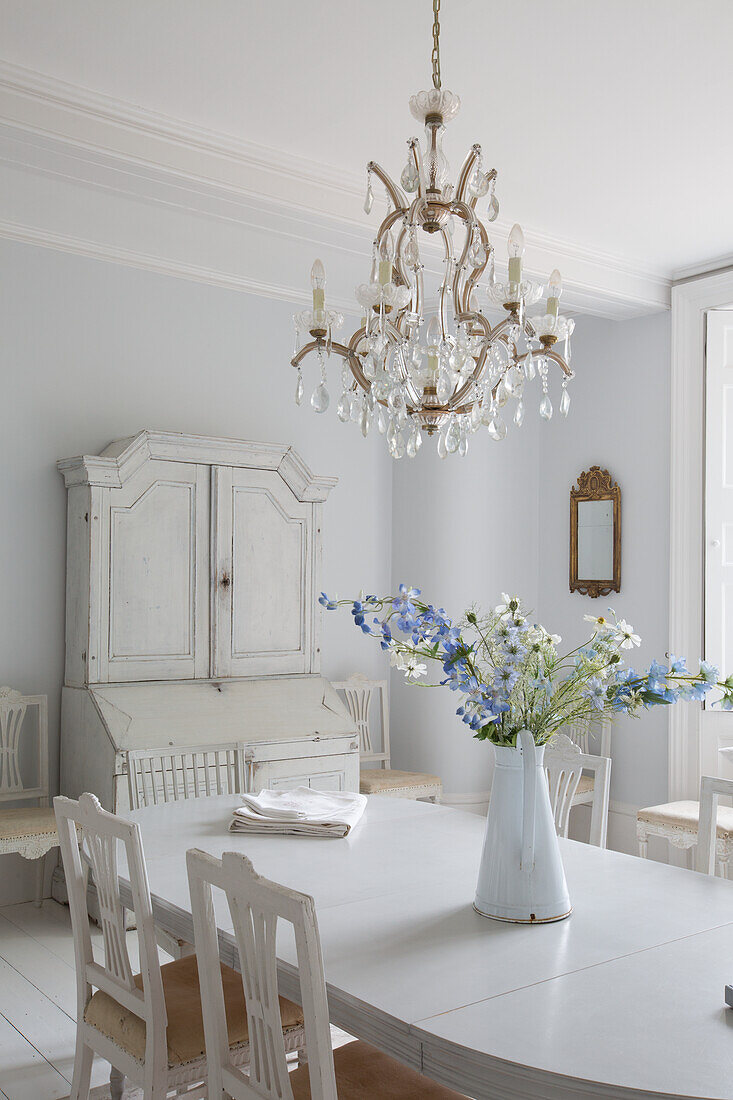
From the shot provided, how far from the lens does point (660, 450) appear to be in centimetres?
496

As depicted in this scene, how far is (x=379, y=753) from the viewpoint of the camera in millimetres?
5328

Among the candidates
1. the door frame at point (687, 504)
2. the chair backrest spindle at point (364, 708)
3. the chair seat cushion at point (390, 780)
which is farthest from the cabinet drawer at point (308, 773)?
the door frame at point (687, 504)

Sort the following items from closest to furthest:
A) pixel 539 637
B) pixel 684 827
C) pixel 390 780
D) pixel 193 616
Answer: pixel 539 637
pixel 684 827
pixel 193 616
pixel 390 780

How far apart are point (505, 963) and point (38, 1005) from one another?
2138 mm

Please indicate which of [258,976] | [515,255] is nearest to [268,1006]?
[258,976]

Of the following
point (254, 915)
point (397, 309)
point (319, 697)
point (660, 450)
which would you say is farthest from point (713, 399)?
point (254, 915)

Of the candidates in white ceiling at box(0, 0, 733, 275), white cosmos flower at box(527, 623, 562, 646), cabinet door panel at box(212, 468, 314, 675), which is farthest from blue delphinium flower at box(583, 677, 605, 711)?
cabinet door panel at box(212, 468, 314, 675)

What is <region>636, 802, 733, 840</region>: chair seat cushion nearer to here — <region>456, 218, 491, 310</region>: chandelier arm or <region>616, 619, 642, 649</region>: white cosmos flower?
<region>616, 619, 642, 649</region>: white cosmos flower

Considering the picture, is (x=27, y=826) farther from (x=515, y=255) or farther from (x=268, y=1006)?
(x=515, y=255)

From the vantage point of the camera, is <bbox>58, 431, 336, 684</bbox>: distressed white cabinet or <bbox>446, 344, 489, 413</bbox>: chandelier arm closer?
<bbox>446, 344, 489, 413</bbox>: chandelier arm

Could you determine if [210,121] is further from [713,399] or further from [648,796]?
[648,796]

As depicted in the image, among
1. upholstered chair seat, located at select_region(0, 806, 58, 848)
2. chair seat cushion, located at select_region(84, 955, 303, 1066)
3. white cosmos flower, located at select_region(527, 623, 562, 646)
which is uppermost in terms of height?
white cosmos flower, located at select_region(527, 623, 562, 646)

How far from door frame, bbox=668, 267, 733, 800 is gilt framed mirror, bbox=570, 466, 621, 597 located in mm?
364

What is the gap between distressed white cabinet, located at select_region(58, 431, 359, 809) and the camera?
408 cm
